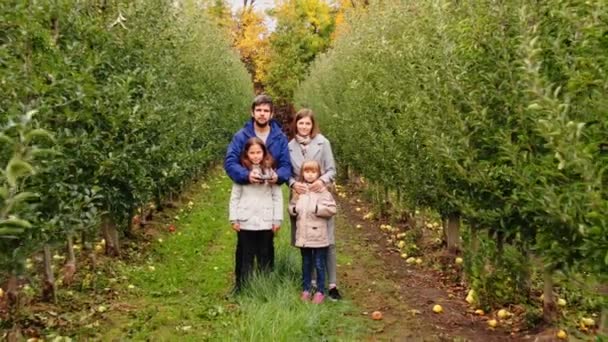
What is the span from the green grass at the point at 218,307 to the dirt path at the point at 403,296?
41 centimetres

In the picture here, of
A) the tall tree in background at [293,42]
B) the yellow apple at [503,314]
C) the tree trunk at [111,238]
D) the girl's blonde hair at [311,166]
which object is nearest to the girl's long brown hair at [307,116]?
the girl's blonde hair at [311,166]

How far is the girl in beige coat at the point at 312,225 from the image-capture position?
6500 millimetres

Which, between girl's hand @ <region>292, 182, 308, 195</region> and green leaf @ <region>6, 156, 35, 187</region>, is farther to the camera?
girl's hand @ <region>292, 182, 308, 195</region>

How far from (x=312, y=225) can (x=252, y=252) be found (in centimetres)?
72

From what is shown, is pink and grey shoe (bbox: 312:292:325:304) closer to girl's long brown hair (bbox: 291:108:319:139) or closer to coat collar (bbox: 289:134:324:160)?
coat collar (bbox: 289:134:324:160)

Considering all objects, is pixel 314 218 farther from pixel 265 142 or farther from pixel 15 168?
pixel 15 168

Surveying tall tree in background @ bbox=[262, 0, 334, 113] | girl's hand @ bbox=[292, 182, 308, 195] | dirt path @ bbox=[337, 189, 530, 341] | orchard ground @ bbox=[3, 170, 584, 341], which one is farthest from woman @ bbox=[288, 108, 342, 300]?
tall tree in background @ bbox=[262, 0, 334, 113]

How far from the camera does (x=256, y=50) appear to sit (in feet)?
161

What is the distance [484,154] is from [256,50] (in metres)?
44.4

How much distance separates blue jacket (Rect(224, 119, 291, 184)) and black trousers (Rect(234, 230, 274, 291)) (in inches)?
23.6

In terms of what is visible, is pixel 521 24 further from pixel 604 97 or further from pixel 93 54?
pixel 93 54

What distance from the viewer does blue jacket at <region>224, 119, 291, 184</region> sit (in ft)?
21.1

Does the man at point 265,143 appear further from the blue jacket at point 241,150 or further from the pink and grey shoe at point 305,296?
the pink and grey shoe at point 305,296

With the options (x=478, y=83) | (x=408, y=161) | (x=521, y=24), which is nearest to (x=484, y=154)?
(x=478, y=83)
